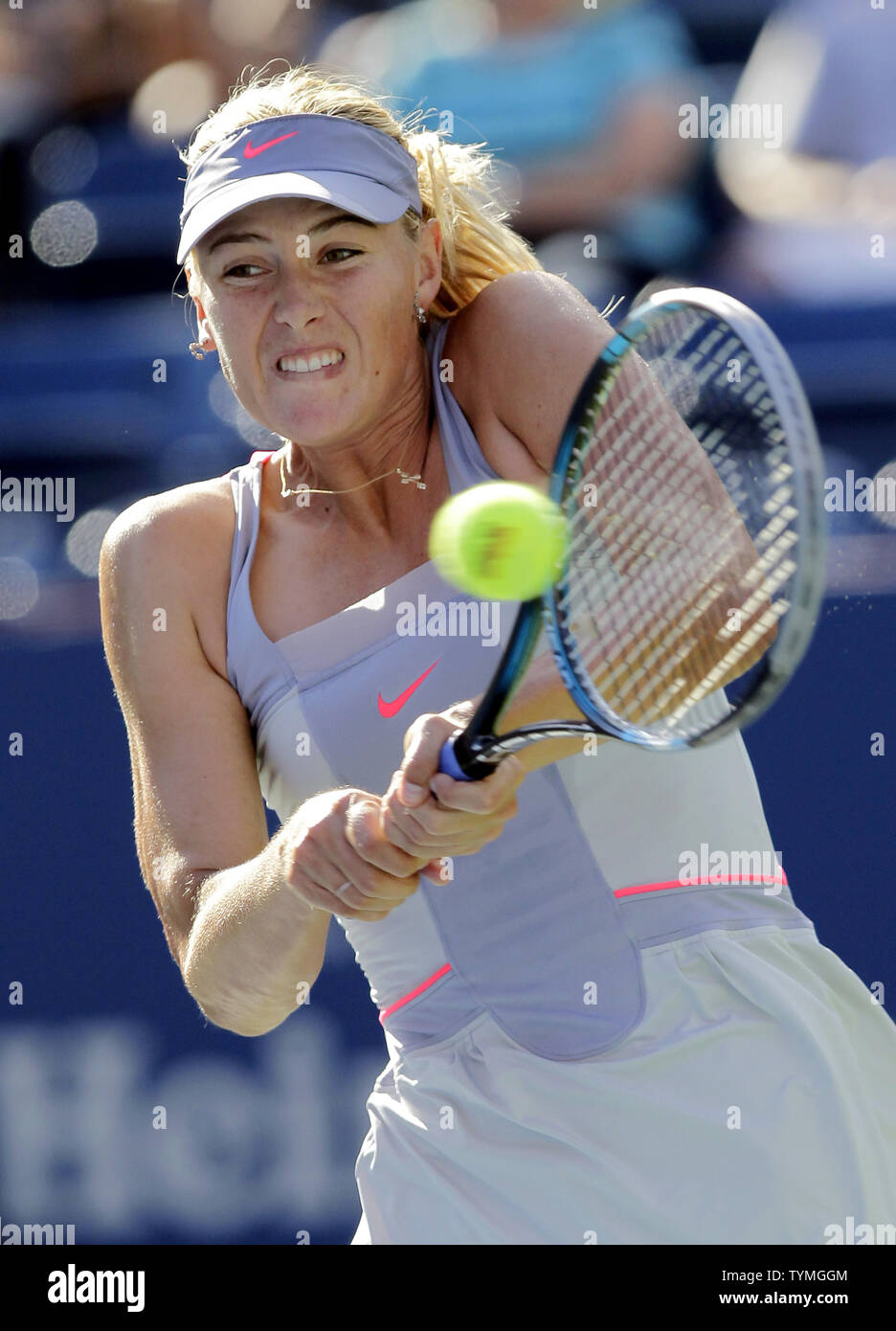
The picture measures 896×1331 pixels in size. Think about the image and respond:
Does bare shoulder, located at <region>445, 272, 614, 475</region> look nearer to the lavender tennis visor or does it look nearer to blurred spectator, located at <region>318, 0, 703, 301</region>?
the lavender tennis visor

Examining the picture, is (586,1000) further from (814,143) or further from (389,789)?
(814,143)

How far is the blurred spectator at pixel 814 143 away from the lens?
277 cm

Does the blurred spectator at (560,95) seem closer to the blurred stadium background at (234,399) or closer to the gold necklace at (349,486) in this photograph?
the blurred stadium background at (234,399)

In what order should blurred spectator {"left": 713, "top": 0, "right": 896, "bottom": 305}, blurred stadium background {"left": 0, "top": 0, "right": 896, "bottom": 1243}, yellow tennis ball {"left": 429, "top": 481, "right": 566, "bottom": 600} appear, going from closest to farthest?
1. yellow tennis ball {"left": 429, "top": 481, "right": 566, "bottom": 600}
2. blurred stadium background {"left": 0, "top": 0, "right": 896, "bottom": 1243}
3. blurred spectator {"left": 713, "top": 0, "right": 896, "bottom": 305}

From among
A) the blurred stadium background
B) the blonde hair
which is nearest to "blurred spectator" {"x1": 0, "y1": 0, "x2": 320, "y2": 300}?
the blurred stadium background

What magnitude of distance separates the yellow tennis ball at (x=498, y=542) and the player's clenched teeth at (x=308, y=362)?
0.32 metres

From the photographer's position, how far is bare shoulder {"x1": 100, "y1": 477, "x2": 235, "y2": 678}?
1432mm

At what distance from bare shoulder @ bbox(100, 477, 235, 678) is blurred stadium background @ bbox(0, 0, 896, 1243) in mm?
1112

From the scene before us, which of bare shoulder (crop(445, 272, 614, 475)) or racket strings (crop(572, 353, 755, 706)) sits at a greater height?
bare shoulder (crop(445, 272, 614, 475))

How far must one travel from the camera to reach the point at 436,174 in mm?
1469

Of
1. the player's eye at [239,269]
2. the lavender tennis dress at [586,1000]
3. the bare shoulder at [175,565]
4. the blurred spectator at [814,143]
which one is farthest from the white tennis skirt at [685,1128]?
the blurred spectator at [814,143]

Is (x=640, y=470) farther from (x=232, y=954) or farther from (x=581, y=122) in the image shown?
(x=581, y=122)

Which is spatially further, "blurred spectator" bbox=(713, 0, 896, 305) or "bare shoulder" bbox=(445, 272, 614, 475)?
"blurred spectator" bbox=(713, 0, 896, 305)

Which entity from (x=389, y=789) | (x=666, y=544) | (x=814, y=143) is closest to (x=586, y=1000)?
(x=389, y=789)
